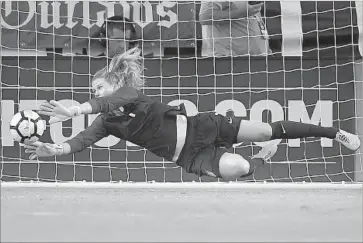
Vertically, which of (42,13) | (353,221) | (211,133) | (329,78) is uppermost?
(42,13)

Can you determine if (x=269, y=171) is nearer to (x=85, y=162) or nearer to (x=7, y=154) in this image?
(x=85, y=162)

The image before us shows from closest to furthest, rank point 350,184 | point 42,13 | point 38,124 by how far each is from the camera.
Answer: point 38,124
point 350,184
point 42,13

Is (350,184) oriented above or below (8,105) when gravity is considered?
below

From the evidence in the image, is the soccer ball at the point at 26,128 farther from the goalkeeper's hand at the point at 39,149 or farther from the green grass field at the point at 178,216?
the green grass field at the point at 178,216

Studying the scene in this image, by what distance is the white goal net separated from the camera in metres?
6.16

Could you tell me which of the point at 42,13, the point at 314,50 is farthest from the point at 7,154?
the point at 314,50

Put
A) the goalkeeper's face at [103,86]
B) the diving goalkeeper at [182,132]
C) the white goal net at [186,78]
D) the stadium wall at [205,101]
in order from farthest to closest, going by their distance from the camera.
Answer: the stadium wall at [205,101] → the white goal net at [186,78] → the goalkeeper's face at [103,86] → the diving goalkeeper at [182,132]

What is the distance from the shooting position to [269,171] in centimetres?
639

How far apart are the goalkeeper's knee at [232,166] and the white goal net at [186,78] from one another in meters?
1.52

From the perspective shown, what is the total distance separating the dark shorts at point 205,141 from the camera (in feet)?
15.5

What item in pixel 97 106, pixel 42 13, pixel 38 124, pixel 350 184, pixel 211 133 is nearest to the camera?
pixel 97 106

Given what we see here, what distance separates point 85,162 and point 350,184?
220cm

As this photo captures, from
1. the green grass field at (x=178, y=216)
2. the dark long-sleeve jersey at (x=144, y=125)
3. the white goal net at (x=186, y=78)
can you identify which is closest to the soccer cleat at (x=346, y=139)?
the green grass field at (x=178, y=216)

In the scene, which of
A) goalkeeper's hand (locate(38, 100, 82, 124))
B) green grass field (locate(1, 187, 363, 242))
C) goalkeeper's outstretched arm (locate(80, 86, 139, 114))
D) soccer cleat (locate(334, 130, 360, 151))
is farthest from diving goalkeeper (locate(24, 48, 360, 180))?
goalkeeper's hand (locate(38, 100, 82, 124))
